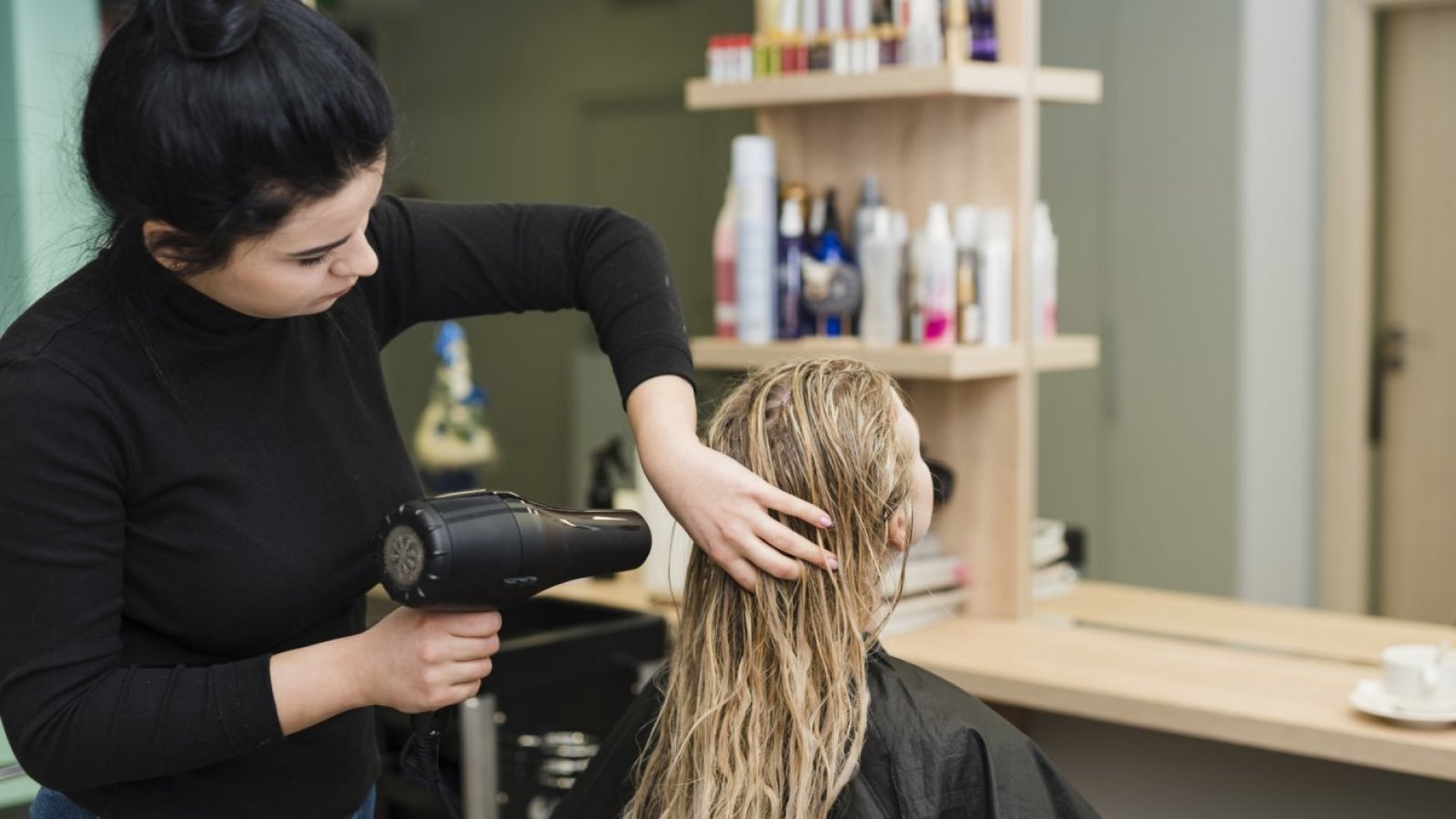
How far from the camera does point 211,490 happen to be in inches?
44.0

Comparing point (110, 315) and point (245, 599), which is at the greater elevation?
point (110, 315)

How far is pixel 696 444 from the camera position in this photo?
1190mm

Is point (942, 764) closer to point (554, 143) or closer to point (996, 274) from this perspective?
point (996, 274)

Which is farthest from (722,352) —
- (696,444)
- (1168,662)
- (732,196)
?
(696,444)

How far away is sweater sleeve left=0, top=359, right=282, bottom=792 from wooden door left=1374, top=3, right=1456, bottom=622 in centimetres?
154

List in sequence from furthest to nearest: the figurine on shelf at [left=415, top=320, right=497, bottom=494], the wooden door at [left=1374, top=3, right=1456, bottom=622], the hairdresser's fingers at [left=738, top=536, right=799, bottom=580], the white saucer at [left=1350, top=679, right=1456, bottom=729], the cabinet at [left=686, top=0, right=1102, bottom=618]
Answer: the figurine on shelf at [left=415, top=320, right=497, bottom=494]
the cabinet at [left=686, top=0, right=1102, bottom=618]
the wooden door at [left=1374, top=3, right=1456, bottom=622]
the white saucer at [left=1350, top=679, right=1456, bottom=729]
the hairdresser's fingers at [left=738, top=536, right=799, bottom=580]

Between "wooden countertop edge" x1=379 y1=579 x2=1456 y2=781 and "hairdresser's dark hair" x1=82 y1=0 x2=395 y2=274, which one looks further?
"wooden countertop edge" x1=379 y1=579 x2=1456 y2=781

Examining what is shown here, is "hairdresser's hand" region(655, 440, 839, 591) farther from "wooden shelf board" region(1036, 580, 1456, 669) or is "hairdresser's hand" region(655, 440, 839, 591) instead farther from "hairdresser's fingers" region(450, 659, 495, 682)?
"wooden shelf board" region(1036, 580, 1456, 669)

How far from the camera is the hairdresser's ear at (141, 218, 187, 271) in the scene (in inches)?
39.9

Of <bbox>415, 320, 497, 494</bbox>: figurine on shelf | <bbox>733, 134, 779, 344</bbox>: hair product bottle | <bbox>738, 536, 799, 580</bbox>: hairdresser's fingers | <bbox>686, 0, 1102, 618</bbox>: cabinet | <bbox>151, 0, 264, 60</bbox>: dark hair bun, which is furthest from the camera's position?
<bbox>415, 320, 497, 494</bbox>: figurine on shelf

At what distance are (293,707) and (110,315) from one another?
1.04 feet

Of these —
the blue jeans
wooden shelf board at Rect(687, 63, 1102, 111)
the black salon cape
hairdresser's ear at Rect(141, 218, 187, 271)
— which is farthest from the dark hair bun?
wooden shelf board at Rect(687, 63, 1102, 111)

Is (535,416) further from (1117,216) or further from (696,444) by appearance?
(696,444)

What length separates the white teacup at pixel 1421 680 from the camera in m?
1.77
